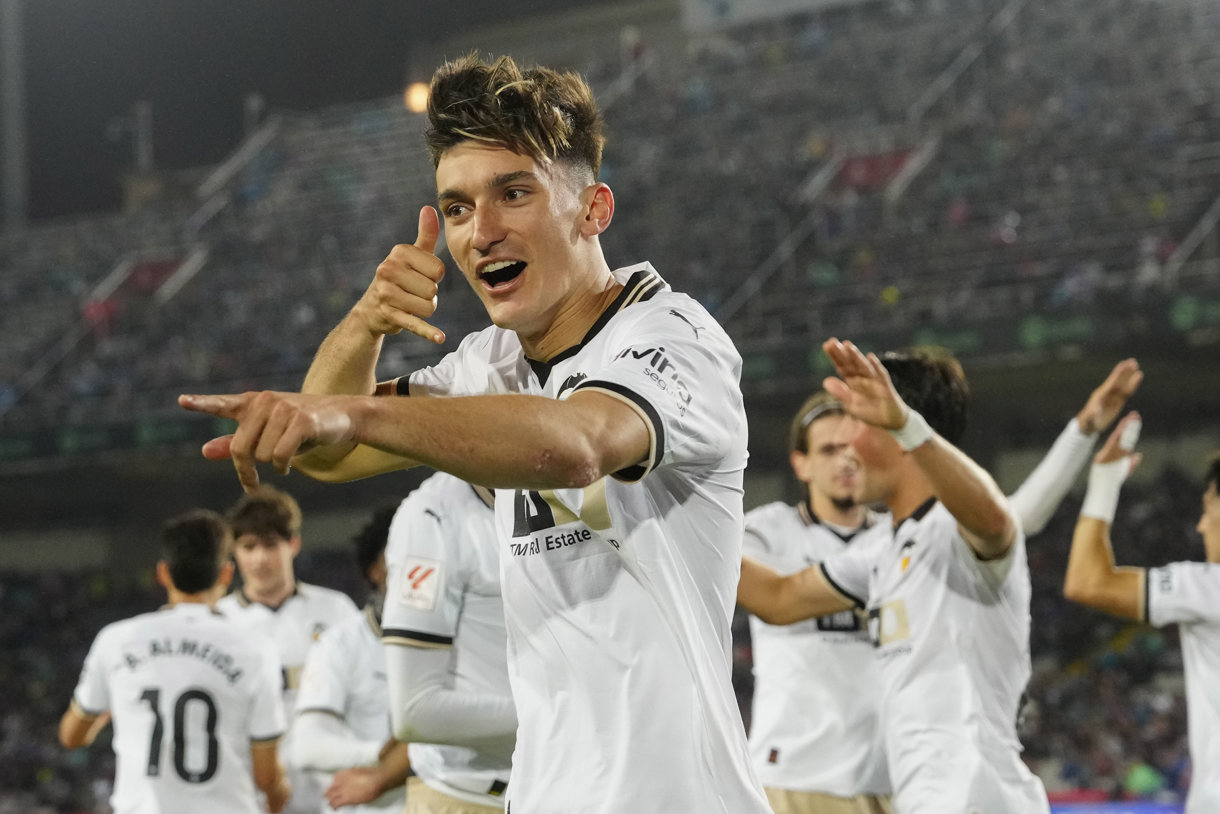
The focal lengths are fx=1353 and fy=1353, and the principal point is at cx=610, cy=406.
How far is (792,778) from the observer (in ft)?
17.2

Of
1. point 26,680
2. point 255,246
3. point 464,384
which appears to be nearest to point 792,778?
point 464,384

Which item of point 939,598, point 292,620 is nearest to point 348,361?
point 939,598

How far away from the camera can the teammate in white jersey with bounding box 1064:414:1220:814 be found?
4801 mm

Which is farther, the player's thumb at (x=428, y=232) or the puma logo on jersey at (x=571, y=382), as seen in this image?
the player's thumb at (x=428, y=232)

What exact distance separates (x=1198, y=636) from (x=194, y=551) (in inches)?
162

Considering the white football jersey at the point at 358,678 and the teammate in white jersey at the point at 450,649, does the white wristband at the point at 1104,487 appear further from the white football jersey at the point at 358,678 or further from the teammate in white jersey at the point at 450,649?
the white football jersey at the point at 358,678

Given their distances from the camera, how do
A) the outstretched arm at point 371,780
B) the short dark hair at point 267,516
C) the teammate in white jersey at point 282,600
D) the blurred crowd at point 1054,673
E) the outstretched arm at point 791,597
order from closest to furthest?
the outstretched arm at point 371,780 < the outstretched arm at point 791,597 < the short dark hair at point 267,516 < the teammate in white jersey at point 282,600 < the blurred crowd at point 1054,673

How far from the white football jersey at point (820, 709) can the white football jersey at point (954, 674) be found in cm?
84

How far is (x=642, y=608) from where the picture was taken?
7.88ft

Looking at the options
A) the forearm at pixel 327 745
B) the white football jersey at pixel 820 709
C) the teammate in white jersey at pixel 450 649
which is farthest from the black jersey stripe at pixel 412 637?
the white football jersey at pixel 820 709

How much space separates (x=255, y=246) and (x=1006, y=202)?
49.2ft

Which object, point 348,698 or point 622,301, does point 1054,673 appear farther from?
point 622,301

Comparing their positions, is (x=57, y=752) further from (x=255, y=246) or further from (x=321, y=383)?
(x=321, y=383)

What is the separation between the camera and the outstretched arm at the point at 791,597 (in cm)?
472
